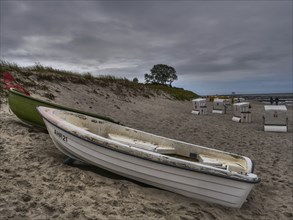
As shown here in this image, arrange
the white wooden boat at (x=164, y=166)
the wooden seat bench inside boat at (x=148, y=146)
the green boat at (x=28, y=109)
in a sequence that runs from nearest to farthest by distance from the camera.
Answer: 1. the white wooden boat at (x=164, y=166)
2. the wooden seat bench inside boat at (x=148, y=146)
3. the green boat at (x=28, y=109)

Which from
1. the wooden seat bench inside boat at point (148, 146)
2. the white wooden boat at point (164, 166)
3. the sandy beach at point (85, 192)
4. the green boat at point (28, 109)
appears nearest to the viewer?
the sandy beach at point (85, 192)

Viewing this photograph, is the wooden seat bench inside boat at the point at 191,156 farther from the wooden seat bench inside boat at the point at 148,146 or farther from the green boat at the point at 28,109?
the green boat at the point at 28,109

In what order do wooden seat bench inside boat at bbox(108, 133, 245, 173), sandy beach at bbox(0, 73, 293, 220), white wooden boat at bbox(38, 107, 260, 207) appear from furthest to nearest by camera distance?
wooden seat bench inside boat at bbox(108, 133, 245, 173)
white wooden boat at bbox(38, 107, 260, 207)
sandy beach at bbox(0, 73, 293, 220)

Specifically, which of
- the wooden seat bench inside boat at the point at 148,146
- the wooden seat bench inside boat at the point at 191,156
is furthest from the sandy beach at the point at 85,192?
the wooden seat bench inside boat at the point at 148,146

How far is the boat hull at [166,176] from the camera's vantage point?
13.9ft

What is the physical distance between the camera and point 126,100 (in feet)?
59.7

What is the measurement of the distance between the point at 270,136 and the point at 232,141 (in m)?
2.47

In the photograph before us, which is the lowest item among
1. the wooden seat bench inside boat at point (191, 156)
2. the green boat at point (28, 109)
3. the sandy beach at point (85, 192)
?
the sandy beach at point (85, 192)

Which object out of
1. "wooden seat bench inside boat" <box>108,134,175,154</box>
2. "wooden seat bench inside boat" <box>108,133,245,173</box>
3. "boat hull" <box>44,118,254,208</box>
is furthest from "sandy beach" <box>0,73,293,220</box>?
"wooden seat bench inside boat" <box>108,134,175,154</box>

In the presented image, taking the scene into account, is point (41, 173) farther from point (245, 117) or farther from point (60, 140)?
point (245, 117)

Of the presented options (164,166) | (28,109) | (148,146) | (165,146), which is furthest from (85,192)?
(28,109)

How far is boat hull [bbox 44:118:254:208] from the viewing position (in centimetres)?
422

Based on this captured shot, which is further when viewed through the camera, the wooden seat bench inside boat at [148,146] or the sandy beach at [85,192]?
the wooden seat bench inside boat at [148,146]

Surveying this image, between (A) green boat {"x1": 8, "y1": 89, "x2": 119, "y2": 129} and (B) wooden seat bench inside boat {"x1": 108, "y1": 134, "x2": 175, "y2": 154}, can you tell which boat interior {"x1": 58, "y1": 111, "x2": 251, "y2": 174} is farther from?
(A) green boat {"x1": 8, "y1": 89, "x2": 119, "y2": 129}
